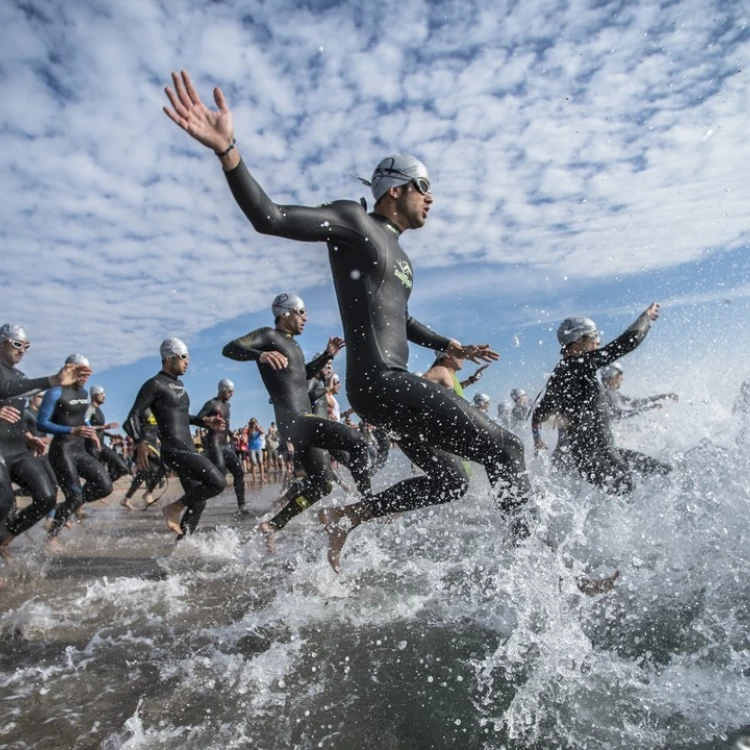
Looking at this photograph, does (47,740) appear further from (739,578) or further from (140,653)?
(739,578)

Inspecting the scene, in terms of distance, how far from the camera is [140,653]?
2.99 metres

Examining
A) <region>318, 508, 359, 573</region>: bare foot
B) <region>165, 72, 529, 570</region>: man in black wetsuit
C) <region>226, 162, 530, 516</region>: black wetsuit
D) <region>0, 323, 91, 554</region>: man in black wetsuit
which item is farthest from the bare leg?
<region>0, 323, 91, 554</region>: man in black wetsuit

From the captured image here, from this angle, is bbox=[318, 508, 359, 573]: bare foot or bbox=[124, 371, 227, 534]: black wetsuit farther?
bbox=[124, 371, 227, 534]: black wetsuit

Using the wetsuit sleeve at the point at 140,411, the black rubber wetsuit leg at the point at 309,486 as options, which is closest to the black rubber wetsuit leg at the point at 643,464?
the black rubber wetsuit leg at the point at 309,486

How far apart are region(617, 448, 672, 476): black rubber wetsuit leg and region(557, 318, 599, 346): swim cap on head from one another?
1108 mm

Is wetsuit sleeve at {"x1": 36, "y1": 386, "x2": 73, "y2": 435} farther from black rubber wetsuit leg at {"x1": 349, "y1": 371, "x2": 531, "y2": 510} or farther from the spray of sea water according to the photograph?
black rubber wetsuit leg at {"x1": 349, "y1": 371, "x2": 531, "y2": 510}

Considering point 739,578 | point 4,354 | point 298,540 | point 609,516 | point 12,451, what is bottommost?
point 298,540

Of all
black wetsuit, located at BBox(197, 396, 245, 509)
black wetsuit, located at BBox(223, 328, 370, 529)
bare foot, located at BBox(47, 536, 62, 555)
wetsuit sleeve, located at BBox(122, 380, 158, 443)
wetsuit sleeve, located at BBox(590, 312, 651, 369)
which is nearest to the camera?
wetsuit sleeve, located at BBox(590, 312, 651, 369)

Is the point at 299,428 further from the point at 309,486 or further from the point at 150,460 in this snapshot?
the point at 150,460

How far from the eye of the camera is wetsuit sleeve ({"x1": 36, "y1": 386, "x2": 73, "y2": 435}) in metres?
7.45

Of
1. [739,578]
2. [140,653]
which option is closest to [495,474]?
[739,578]

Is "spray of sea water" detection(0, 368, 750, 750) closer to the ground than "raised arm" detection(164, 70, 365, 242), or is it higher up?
closer to the ground

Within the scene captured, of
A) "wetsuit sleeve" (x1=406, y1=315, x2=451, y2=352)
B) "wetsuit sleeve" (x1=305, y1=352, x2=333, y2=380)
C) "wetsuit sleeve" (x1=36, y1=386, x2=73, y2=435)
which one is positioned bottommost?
"wetsuit sleeve" (x1=36, y1=386, x2=73, y2=435)

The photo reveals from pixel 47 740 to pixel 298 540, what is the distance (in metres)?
4.16
